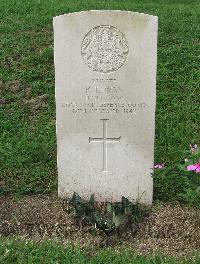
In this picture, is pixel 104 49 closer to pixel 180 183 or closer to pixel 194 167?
pixel 194 167

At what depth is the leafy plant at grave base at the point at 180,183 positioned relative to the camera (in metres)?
4.50

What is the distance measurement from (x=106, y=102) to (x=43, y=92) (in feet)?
7.55

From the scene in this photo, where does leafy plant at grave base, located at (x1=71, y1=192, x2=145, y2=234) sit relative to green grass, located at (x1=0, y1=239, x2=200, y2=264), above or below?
above

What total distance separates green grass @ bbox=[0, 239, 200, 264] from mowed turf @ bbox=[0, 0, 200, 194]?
110 centimetres

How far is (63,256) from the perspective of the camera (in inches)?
166

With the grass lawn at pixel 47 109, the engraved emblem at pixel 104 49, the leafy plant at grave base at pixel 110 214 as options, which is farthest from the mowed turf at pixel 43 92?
the engraved emblem at pixel 104 49

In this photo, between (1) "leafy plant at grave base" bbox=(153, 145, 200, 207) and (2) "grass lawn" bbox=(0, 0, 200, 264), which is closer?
(2) "grass lawn" bbox=(0, 0, 200, 264)

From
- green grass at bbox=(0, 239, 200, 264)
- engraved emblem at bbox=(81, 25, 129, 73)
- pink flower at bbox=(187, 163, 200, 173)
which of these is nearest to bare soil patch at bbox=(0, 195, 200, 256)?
green grass at bbox=(0, 239, 200, 264)

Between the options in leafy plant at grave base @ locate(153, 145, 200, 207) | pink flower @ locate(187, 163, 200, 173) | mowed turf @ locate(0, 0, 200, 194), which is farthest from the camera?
mowed turf @ locate(0, 0, 200, 194)

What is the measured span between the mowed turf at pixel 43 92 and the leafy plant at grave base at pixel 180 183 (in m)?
0.34

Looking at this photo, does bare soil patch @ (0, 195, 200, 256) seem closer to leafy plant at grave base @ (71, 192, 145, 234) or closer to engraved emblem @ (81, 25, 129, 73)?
leafy plant at grave base @ (71, 192, 145, 234)

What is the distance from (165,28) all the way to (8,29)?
2.04m

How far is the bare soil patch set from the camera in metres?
4.59

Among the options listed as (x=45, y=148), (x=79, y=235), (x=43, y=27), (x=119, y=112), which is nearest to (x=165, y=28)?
(x=43, y=27)
